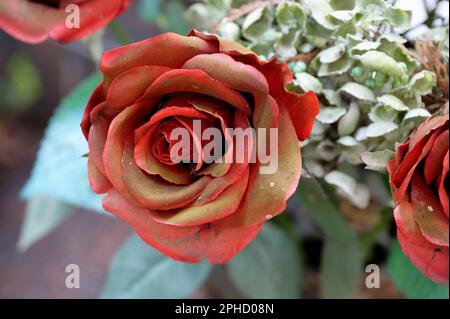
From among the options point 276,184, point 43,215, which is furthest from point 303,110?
point 43,215

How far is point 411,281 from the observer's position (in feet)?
1.03

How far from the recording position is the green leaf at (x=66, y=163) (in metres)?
0.36

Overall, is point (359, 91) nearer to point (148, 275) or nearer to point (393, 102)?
point (393, 102)

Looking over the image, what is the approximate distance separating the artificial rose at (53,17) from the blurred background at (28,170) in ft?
0.94

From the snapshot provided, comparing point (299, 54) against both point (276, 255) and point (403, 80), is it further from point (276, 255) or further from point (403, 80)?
point (276, 255)

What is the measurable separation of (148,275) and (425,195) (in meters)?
0.21

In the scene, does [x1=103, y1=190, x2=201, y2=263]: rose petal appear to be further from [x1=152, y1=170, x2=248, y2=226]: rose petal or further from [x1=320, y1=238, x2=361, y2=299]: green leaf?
[x1=320, y1=238, x2=361, y2=299]: green leaf

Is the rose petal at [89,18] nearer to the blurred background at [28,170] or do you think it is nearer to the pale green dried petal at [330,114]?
the pale green dried petal at [330,114]

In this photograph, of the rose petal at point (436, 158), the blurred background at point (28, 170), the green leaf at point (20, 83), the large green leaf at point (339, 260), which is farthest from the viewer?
the green leaf at point (20, 83)

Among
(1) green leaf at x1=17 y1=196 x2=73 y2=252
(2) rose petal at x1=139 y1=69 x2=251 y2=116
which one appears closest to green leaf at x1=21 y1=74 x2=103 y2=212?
(1) green leaf at x1=17 y1=196 x2=73 y2=252

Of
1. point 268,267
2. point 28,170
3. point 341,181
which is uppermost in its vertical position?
point 341,181

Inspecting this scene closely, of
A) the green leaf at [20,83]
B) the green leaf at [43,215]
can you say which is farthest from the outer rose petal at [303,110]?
the green leaf at [20,83]

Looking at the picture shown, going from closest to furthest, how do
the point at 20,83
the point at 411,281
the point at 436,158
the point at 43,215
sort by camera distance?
the point at 436,158 → the point at 411,281 → the point at 43,215 → the point at 20,83

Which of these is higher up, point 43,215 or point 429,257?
point 429,257
